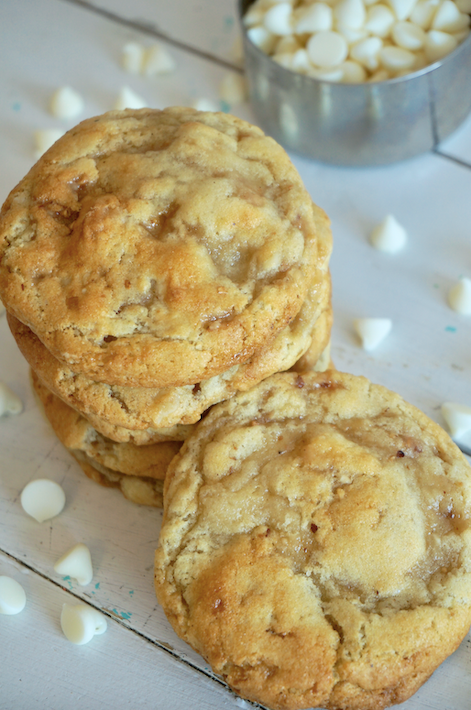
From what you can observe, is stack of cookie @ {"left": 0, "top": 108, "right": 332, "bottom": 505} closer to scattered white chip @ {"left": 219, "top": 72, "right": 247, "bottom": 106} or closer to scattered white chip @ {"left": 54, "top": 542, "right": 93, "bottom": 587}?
scattered white chip @ {"left": 54, "top": 542, "right": 93, "bottom": 587}

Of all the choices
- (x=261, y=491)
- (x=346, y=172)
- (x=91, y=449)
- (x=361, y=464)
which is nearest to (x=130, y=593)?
(x=91, y=449)

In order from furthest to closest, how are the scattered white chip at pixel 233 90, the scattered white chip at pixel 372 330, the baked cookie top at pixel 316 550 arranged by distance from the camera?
the scattered white chip at pixel 233 90
the scattered white chip at pixel 372 330
the baked cookie top at pixel 316 550

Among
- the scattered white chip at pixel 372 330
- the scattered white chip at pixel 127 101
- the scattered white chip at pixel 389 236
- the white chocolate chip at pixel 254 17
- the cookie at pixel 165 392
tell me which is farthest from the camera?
the scattered white chip at pixel 127 101

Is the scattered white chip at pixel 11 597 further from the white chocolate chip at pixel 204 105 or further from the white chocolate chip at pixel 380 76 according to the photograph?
the white chocolate chip at pixel 380 76

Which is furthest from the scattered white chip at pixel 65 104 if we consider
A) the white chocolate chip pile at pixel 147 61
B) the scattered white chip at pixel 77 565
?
the scattered white chip at pixel 77 565

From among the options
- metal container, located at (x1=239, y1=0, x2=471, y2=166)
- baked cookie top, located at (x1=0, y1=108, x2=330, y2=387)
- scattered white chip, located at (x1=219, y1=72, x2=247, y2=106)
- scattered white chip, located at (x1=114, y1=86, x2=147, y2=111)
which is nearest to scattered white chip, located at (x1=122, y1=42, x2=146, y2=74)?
scattered white chip, located at (x1=114, y1=86, x2=147, y2=111)
